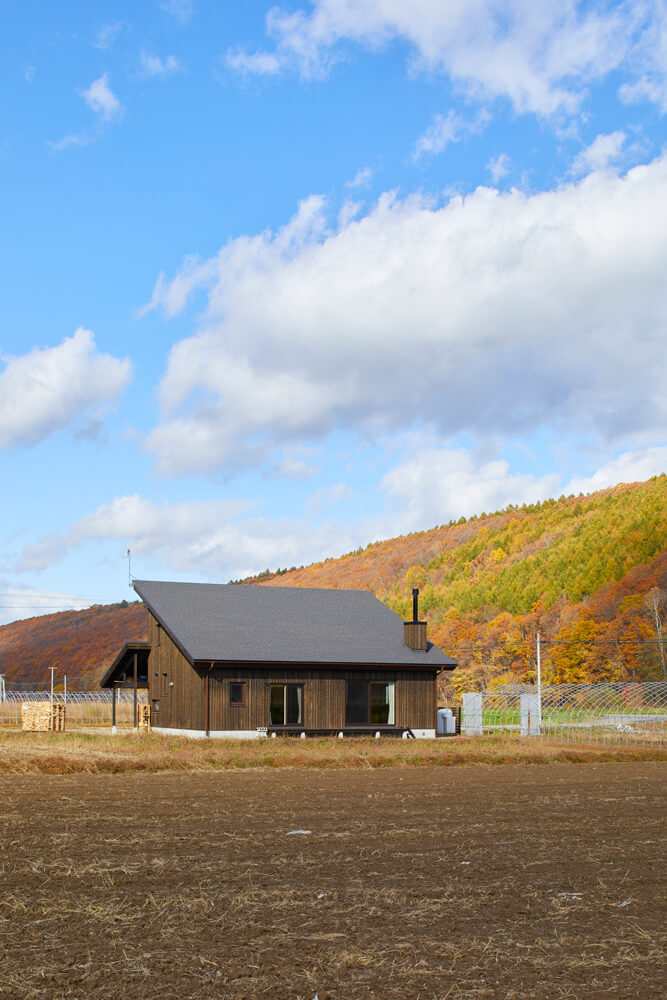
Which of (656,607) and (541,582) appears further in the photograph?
(541,582)

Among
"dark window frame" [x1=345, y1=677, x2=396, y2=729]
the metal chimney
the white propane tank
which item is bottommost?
the white propane tank

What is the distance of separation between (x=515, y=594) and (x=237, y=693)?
58.4m

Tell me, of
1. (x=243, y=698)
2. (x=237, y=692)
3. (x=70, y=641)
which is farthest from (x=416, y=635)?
(x=70, y=641)

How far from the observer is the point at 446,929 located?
26.6 feet

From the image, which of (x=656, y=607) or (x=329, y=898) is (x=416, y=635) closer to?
(x=329, y=898)

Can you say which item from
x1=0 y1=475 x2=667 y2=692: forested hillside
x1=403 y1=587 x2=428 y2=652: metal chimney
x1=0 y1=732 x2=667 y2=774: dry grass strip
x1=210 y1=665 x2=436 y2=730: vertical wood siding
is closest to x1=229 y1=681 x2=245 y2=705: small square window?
x1=210 y1=665 x2=436 y2=730: vertical wood siding

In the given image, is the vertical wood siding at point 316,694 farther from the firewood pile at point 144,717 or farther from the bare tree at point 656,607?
the bare tree at point 656,607

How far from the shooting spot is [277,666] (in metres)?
31.6

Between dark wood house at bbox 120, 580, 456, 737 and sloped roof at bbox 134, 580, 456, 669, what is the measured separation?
0.15 ft

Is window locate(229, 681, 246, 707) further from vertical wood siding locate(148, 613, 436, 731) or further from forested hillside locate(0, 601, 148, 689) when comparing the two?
forested hillside locate(0, 601, 148, 689)

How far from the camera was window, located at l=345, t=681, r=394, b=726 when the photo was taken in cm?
3300

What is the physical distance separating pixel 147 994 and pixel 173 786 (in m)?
13.0

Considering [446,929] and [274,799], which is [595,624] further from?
[446,929]

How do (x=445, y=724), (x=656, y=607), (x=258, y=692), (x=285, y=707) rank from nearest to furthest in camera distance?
(x=258, y=692) → (x=285, y=707) → (x=445, y=724) → (x=656, y=607)
